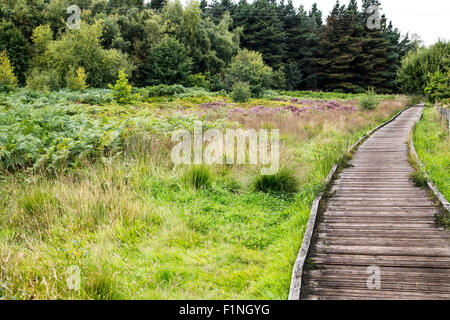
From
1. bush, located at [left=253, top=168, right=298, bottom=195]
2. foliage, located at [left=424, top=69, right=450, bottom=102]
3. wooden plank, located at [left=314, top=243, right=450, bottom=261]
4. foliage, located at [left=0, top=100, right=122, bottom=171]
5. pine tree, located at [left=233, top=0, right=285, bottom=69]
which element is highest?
pine tree, located at [left=233, top=0, right=285, bottom=69]

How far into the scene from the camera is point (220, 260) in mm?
3715

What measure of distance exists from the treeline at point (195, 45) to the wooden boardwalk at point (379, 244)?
2404 cm

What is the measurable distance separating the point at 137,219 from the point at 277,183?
107 inches

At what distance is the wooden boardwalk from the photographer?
3107mm

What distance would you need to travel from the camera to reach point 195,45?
140 ft

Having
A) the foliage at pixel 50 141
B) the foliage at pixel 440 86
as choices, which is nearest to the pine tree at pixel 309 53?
the foliage at pixel 440 86

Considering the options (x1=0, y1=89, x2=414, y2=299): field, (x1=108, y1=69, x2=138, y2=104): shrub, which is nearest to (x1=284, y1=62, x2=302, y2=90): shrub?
(x1=108, y1=69, x2=138, y2=104): shrub

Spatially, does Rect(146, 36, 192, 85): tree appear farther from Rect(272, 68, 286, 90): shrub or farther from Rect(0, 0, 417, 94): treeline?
Rect(272, 68, 286, 90): shrub

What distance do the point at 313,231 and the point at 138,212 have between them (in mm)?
2440

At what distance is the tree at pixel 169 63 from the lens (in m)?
36.8

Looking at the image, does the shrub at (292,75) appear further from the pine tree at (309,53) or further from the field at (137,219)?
the field at (137,219)

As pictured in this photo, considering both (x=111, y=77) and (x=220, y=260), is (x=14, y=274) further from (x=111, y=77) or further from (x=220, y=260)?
(x=111, y=77)

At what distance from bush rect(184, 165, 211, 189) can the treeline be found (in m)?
23.8
